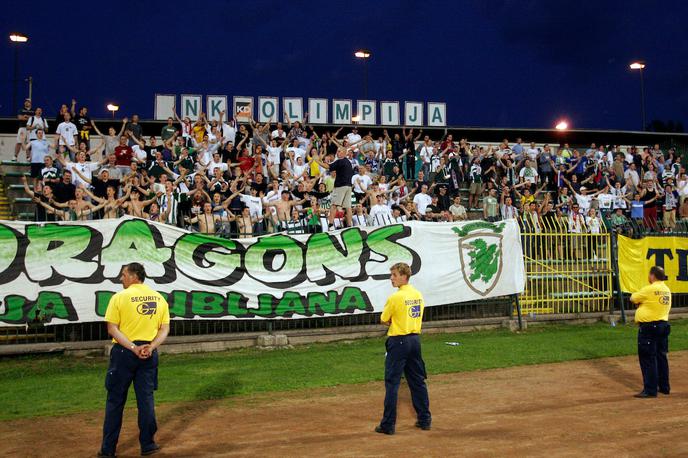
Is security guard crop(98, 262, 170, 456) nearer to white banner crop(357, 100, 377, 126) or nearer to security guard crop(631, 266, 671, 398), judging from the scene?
security guard crop(631, 266, 671, 398)

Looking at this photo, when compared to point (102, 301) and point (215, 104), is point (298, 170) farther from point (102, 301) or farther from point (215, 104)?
point (215, 104)

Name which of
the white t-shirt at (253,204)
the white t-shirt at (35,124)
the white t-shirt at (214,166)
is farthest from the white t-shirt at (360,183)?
the white t-shirt at (35,124)

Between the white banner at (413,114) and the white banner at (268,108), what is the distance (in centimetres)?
644

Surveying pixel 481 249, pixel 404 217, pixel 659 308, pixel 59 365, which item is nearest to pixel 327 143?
pixel 404 217

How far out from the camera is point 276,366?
13.5 metres

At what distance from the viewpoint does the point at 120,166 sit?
2112 centimetres

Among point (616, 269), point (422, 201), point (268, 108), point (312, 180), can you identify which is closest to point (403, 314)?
point (616, 269)

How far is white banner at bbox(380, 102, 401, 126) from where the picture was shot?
34.3m

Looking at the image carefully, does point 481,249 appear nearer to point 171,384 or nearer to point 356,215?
point 356,215

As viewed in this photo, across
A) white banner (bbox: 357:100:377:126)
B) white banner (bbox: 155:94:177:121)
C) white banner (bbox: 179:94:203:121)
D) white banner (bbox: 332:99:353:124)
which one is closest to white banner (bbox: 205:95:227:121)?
white banner (bbox: 179:94:203:121)

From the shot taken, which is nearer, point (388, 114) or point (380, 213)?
point (380, 213)

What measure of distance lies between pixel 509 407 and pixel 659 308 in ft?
9.95

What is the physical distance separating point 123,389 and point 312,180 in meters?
14.4

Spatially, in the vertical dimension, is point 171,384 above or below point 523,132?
below
